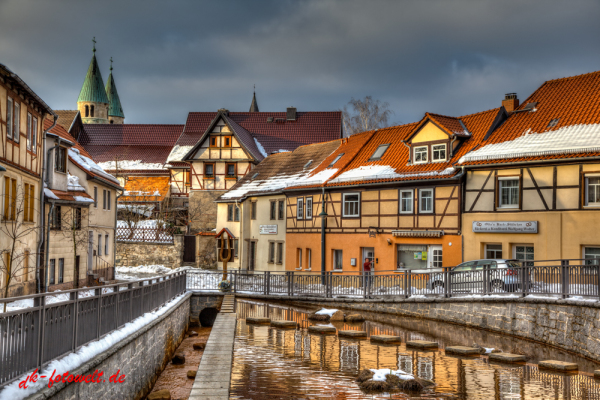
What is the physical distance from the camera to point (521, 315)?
1830 cm

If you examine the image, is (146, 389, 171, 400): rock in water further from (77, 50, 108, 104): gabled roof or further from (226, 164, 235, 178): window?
(77, 50, 108, 104): gabled roof

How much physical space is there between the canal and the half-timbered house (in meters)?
6.10

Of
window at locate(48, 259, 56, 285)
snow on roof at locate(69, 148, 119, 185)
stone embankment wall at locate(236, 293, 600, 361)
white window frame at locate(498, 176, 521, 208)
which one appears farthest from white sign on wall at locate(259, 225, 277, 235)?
white window frame at locate(498, 176, 521, 208)

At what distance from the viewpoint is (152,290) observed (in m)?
16.5

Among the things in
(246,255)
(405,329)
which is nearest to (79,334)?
(405,329)

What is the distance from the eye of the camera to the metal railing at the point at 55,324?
705 centimetres

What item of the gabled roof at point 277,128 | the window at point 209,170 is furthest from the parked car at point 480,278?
the gabled roof at point 277,128

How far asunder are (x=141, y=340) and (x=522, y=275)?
11.2 meters

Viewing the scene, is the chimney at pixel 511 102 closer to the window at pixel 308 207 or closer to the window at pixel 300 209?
the window at pixel 308 207

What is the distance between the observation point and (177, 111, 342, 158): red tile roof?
2331 inches

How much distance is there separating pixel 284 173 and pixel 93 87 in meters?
67.4

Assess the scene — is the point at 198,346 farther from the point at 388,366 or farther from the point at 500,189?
the point at 500,189

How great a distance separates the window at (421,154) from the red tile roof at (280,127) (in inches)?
1147

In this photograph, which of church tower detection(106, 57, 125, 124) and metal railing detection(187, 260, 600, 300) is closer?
metal railing detection(187, 260, 600, 300)
